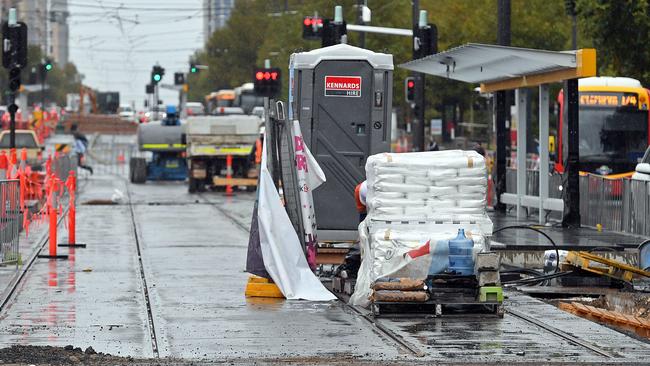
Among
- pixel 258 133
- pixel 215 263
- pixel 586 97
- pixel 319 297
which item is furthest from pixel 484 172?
pixel 258 133

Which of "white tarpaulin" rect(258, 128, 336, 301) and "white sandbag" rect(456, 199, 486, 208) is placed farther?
"white tarpaulin" rect(258, 128, 336, 301)

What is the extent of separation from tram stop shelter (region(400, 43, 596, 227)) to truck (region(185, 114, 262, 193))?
17873 mm

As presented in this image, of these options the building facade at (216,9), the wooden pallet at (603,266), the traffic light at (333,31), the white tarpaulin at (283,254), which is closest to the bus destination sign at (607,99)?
the traffic light at (333,31)

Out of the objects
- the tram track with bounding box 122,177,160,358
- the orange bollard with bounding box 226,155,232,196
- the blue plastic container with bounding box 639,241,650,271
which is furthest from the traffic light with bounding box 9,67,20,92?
the blue plastic container with bounding box 639,241,650,271

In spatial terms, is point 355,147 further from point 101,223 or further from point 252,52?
point 252,52

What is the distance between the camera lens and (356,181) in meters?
19.2

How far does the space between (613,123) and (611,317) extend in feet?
69.7

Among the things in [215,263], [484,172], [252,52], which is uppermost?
[252,52]

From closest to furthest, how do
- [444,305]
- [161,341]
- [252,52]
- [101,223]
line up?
[161,341], [444,305], [101,223], [252,52]

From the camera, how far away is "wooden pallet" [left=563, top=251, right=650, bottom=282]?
16797 millimetres

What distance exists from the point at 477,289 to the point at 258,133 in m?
31.5

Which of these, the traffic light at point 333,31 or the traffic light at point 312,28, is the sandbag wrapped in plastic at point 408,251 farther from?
the traffic light at point 312,28

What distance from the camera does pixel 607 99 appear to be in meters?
35.1

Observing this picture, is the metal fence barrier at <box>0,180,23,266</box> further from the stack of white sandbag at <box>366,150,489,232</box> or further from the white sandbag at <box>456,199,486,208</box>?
the white sandbag at <box>456,199,486,208</box>
